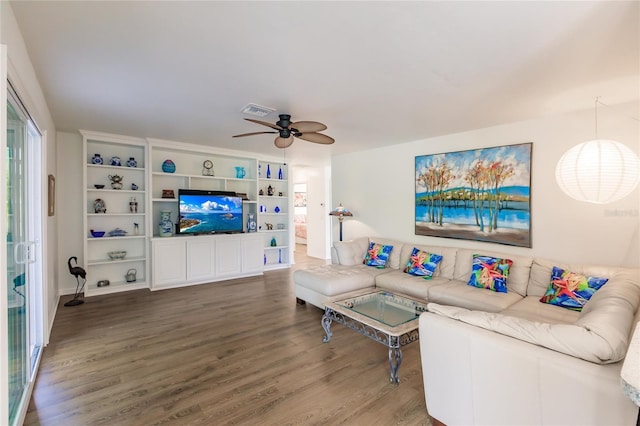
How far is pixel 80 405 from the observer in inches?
82.2

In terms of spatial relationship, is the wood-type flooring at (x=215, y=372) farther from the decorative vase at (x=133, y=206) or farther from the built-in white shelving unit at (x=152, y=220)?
the decorative vase at (x=133, y=206)

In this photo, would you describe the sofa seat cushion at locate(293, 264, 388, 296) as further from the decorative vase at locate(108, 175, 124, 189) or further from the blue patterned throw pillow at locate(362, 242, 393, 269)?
the decorative vase at locate(108, 175, 124, 189)

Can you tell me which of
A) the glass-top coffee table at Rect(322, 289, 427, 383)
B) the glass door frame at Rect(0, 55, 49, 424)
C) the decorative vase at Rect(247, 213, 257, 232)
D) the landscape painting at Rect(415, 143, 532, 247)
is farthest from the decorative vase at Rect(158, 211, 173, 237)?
the landscape painting at Rect(415, 143, 532, 247)

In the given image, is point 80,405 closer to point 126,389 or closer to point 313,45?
point 126,389

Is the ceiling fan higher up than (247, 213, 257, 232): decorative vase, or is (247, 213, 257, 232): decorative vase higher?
the ceiling fan

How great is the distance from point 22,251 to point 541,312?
14.3 feet

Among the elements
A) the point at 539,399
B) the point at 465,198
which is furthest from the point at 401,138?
the point at 539,399

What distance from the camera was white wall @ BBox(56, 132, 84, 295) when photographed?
460 cm

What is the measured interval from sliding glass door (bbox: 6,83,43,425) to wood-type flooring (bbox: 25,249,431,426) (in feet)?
0.67

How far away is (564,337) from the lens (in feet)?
4.48

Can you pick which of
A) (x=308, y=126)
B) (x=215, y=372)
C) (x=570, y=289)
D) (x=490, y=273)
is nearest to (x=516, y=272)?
(x=490, y=273)

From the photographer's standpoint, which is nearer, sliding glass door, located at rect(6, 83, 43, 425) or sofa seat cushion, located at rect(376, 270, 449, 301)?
sliding glass door, located at rect(6, 83, 43, 425)

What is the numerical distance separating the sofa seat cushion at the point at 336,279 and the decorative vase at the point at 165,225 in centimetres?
252

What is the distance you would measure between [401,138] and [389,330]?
3.16 meters
